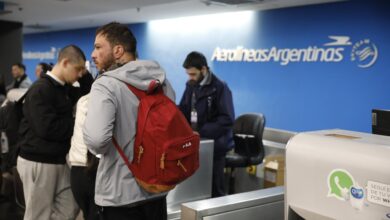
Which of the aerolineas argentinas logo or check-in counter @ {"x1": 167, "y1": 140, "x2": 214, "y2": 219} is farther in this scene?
the aerolineas argentinas logo

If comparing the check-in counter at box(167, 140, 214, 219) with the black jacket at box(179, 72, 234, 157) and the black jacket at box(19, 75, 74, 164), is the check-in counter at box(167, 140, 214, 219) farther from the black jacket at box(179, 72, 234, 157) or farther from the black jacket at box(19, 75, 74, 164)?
the black jacket at box(19, 75, 74, 164)

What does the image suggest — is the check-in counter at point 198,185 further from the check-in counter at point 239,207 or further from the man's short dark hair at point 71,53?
the man's short dark hair at point 71,53

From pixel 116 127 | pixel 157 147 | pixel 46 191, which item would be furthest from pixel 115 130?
pixel 46 191

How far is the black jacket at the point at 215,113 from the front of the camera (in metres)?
3.36

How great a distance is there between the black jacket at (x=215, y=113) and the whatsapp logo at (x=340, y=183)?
215 centimetres

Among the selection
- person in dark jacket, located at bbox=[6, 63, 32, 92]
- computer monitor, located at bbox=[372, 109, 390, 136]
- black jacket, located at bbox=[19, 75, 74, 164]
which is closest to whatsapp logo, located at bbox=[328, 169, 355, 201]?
computer monitor, located at bbox=[372, 109, 390, 136]

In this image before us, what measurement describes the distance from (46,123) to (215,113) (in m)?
1.41

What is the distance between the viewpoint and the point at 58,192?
2824 mm

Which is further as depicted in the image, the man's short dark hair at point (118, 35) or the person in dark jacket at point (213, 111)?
the person in dark jacket at point (213, 111)

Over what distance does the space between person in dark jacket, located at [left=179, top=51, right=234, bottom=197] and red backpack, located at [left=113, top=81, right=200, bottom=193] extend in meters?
1.59

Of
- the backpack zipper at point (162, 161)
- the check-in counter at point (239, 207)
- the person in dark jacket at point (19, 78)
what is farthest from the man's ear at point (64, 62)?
the person in dark jacket at point (19, 78)

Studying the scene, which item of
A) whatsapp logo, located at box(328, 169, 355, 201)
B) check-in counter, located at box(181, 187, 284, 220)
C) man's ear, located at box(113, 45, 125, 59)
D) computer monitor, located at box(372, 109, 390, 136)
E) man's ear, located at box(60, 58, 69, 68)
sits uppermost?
man's ear, located at box(113, 45, 125, 59)

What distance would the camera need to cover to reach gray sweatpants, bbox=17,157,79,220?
2.68 m

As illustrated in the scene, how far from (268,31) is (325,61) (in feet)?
3.82
